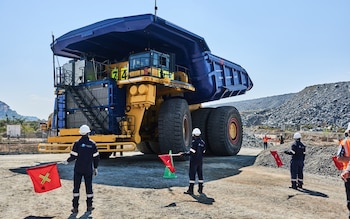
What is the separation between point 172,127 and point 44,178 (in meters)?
5.99

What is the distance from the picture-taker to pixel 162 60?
11945 mm

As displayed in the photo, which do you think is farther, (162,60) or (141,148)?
(141,148)

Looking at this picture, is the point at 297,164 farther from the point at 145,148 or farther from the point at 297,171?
Answer: the point at 145,148

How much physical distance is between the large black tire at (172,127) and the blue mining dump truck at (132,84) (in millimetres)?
35

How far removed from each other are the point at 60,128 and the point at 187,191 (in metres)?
7.35

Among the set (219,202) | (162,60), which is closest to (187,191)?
(219,202)

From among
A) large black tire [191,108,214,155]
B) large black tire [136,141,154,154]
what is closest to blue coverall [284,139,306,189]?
large black tire [191,108,214,155]

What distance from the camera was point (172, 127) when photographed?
1133 cm

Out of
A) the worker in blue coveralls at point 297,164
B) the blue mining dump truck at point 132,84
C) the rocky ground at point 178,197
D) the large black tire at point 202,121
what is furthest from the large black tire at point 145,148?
the worker in blue coveralls at point 297,164

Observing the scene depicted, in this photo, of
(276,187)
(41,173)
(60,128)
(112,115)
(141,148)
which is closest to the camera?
(41,173)

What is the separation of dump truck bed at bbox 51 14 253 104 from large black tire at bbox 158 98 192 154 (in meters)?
2.82

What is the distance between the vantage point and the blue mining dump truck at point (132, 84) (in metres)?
11.2

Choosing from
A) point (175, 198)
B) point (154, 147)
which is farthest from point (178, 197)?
point (154, 147)

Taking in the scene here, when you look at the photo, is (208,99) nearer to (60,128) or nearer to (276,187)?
(60,128)
